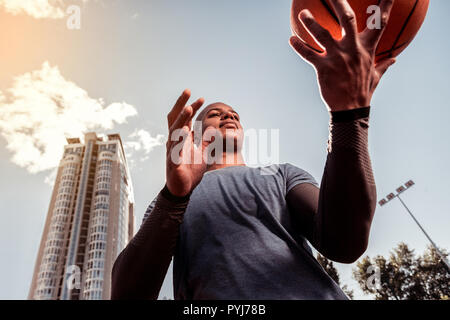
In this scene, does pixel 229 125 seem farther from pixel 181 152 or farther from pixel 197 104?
pixel 181 152

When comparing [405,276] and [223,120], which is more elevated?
[223,120]

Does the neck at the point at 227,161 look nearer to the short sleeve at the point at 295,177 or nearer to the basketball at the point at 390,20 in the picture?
the short sleeve at the point at 295,177

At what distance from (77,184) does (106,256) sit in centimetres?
2211

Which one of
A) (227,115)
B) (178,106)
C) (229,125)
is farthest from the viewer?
(227,115)

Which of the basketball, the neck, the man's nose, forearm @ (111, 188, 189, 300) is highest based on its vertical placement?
the basketball

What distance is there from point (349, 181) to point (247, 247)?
0.69 metres

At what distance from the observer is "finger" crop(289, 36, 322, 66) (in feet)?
4.24

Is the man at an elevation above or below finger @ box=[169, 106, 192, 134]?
below

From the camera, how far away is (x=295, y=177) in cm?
197

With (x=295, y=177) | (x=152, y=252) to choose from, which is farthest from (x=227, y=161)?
(x=152, y=252)

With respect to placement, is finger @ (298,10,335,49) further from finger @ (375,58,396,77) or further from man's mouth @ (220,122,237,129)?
man's mouth @ (220,122,237,129)

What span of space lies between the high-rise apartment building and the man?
232 feet

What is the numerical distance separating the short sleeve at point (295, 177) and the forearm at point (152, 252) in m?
0.75

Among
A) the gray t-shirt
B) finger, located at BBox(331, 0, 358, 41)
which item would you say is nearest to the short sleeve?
the gray t-shirt
